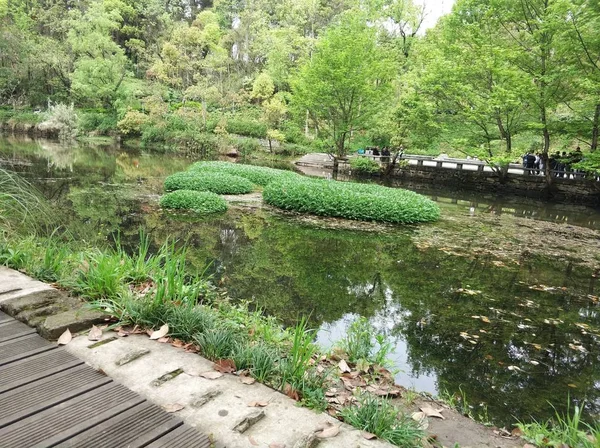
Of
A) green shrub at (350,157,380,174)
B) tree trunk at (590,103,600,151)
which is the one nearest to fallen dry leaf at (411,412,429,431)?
tree trunk at (590,103,600,151)

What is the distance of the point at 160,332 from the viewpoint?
2863 mm

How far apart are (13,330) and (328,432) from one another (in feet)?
7.20

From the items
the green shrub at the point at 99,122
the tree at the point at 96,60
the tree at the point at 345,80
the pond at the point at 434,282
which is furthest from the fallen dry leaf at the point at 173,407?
the green shrub at the point at 99,122

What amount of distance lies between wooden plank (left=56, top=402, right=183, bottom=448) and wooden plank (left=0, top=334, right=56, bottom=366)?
2.94 feet

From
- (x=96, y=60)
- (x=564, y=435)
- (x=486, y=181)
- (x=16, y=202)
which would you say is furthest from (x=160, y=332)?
(x=96, y=60)

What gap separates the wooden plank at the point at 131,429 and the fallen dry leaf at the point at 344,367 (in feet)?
5.37

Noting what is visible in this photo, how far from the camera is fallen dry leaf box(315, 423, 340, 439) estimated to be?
1983mm

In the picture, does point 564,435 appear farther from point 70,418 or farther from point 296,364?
point 70,418

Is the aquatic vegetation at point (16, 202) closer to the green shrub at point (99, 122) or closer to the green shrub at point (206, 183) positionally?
the green shrub at point (206, 183)

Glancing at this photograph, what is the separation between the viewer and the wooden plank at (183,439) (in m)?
1.74

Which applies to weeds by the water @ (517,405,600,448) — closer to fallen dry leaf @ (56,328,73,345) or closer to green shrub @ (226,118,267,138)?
fallen dry leaf @ (56,328,73,345)

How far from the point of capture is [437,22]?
28250mm

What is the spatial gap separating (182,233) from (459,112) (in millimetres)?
14656

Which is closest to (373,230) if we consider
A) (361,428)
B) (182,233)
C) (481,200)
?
(182,233)
